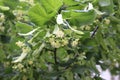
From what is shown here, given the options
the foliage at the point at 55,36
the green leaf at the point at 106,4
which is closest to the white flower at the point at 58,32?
the foliage at the point at 55,36

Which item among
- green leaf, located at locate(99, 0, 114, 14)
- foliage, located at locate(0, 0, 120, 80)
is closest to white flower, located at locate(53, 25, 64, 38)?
foliage, located at locate(0, 0, 120, 80)

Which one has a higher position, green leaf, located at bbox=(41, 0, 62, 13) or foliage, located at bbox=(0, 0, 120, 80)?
green leaf, located at bbox=(41, 0, 62, 13)

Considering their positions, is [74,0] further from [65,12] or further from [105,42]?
[105,42]

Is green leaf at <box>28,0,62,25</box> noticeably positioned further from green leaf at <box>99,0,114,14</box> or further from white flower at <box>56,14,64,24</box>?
green leaf at <box>99,0,114,14</box>

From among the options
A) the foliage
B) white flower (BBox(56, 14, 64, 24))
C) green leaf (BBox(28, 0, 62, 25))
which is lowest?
the foliage

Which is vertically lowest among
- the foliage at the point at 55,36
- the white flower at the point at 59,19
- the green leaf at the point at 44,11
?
the foliage at the point at 55,36

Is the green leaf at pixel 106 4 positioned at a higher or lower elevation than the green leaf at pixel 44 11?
lower

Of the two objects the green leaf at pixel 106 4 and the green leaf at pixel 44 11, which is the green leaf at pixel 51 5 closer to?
the green leaf at pixel 44 11

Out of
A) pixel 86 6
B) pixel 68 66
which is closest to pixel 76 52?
pixel 68 66

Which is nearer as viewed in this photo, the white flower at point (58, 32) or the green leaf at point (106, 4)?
the white flower at point (58, 32)
